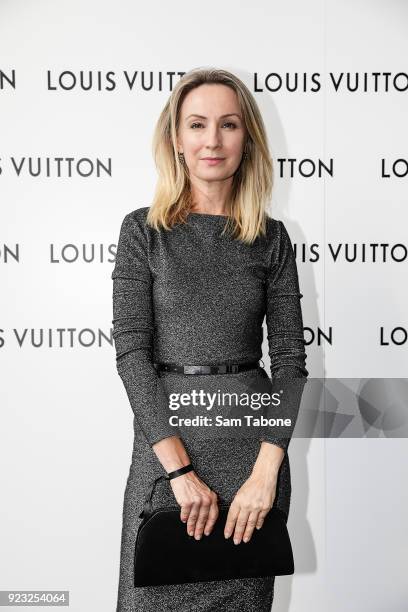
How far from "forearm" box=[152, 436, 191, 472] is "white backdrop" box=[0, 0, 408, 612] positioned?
822 millimetres

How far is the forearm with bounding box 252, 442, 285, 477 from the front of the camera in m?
1.25

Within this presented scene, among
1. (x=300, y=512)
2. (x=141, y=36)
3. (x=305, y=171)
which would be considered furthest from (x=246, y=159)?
(x=300, y=512)

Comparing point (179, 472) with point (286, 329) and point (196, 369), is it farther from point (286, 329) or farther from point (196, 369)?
point (286, 329)

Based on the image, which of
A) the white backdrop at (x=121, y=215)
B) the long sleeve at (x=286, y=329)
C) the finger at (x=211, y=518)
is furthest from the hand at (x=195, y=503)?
the white backdrop at (x=121, y=215)

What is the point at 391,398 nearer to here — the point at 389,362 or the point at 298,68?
the point at 389,362

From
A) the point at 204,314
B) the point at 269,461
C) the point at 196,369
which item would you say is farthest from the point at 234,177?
the point at 269,461

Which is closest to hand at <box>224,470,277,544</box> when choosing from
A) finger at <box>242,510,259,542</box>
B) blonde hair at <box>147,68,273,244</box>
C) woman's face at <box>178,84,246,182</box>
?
finger at <box>242,510,259,542</box>

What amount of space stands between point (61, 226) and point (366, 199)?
38.9 inches

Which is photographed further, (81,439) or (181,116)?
(81,439)

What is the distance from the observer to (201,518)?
1.22 metres

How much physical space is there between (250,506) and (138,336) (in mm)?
407

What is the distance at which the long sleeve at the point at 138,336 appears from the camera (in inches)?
47.3

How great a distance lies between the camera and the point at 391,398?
207 cm

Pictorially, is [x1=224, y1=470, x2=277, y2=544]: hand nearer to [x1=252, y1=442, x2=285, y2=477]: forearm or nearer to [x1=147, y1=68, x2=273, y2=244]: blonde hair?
[x1=252, y1=442, x2=285, y2=477]: forearm
